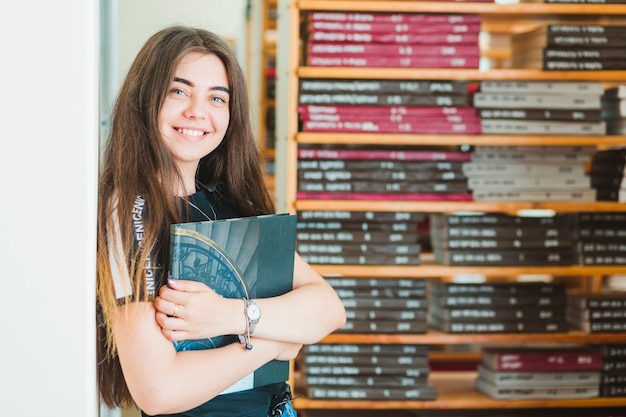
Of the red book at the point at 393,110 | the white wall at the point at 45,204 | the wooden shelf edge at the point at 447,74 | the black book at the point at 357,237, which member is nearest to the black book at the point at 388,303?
the black book at the point at 357,237

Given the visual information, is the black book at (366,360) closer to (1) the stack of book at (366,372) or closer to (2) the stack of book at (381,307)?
(1) the stack of book at (366,372)

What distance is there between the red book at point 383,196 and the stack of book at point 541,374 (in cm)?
61

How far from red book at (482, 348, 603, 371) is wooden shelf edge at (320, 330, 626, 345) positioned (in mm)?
64

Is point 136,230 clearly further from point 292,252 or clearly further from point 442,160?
point 442,160

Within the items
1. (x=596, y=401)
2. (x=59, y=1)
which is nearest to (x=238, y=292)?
(x=59, y=1)

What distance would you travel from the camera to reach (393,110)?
2.93 metres

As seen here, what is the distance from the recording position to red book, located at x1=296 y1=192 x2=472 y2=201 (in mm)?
2906

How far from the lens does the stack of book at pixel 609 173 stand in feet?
9.80

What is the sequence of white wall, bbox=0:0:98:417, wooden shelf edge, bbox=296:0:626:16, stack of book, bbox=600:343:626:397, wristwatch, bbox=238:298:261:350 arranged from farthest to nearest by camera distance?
stack of book, bbox=600:343:626:397
wooden shelf edge, bbox=296:0:626:16
wristwatch, bbox=238:298:261:350
white wall, bbox=0:0:98:417

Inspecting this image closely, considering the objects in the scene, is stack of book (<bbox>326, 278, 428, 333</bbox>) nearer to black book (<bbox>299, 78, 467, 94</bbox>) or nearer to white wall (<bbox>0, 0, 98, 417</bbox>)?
black book (<bbox>299, 78, 467, 94</bbox>)

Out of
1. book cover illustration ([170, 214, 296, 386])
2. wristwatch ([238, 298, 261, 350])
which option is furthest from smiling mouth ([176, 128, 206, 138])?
wristwatch ([238, 298, 261, 350])

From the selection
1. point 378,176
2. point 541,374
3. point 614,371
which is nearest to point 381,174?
point 378,176

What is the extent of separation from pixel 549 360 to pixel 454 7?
54.0 inches

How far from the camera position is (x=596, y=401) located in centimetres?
304
